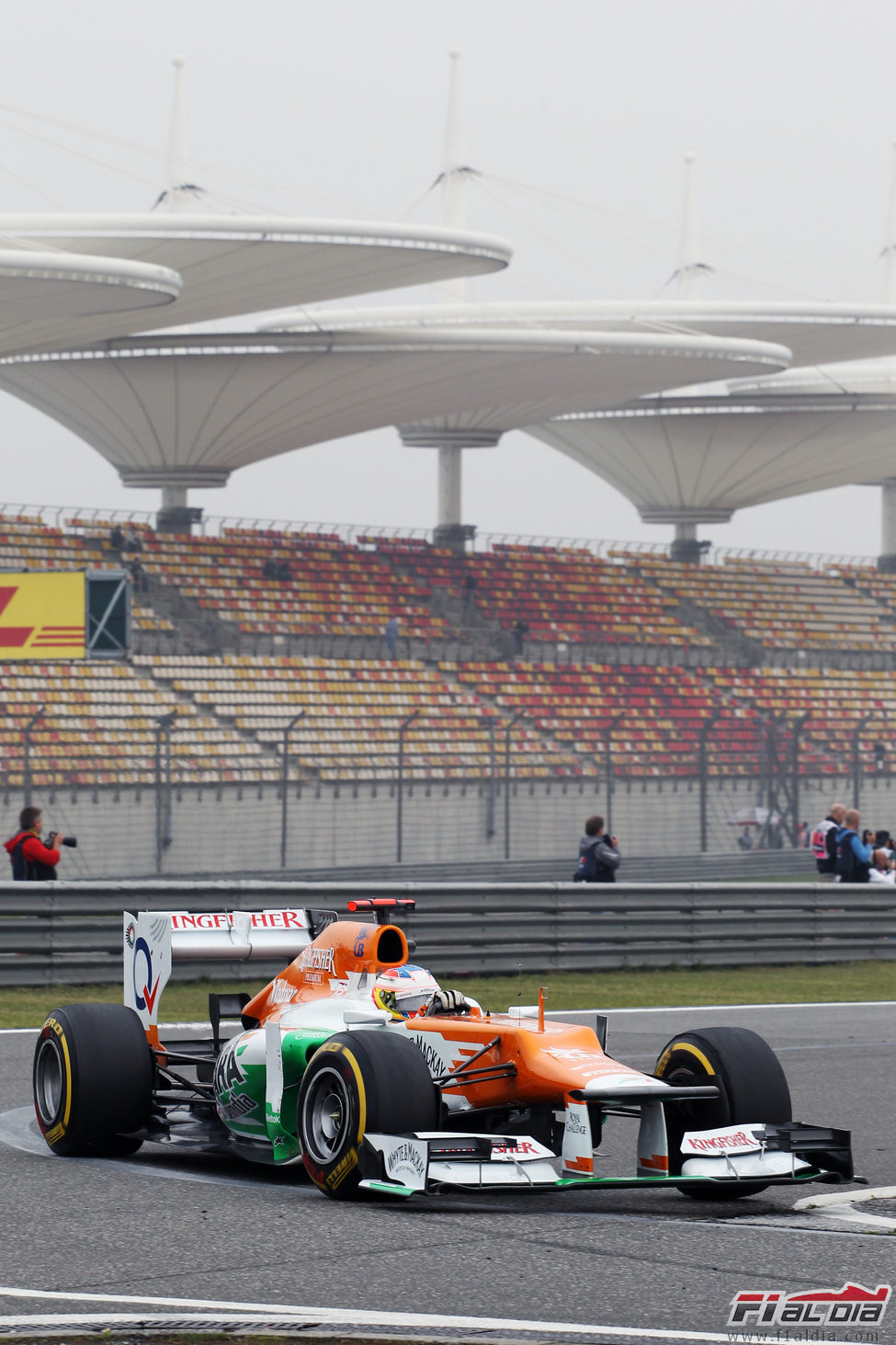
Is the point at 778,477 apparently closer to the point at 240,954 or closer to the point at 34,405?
the point at 34,405

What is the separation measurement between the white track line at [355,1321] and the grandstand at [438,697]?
51.0 ft

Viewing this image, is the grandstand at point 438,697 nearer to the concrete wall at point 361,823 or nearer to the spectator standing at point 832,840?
the concrete wall at point 361,823

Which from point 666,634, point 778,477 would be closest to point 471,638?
point 666,634

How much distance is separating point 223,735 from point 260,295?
994 centimetres

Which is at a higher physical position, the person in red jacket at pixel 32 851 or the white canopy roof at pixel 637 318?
the white canopy roof at pixel 637 318

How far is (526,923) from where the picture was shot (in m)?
14.7

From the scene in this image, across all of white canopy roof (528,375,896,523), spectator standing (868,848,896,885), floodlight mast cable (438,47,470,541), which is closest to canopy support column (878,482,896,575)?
white canopy roof (528,375,896,523)

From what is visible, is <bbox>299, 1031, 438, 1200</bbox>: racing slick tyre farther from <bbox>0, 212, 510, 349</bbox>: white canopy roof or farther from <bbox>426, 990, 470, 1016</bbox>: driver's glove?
<bbox>0, 212, 510, 349</bbox>: white canopy roof

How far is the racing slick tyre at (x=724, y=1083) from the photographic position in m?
6.79

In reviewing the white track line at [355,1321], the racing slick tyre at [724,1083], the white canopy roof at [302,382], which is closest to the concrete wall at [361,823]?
the white canopy roof at [302,382]

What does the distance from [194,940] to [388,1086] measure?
184cm

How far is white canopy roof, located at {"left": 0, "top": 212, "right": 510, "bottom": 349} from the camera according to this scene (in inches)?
1147

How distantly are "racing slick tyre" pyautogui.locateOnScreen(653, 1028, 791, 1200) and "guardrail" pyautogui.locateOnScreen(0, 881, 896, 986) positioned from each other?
572 centimetres

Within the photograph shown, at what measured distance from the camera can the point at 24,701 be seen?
86.2 ft
